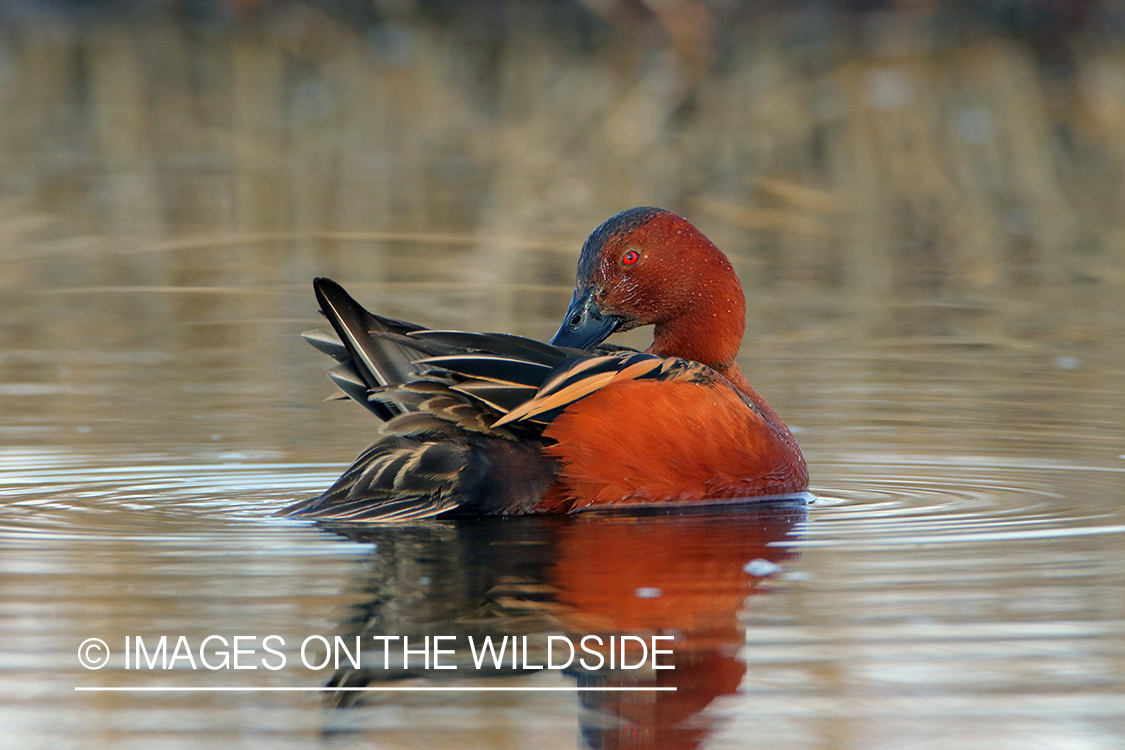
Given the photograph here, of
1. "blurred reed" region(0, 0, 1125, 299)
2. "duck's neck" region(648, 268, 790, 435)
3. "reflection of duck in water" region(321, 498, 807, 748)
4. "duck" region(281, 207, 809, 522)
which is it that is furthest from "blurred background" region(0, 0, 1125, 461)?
"reflection of duck in water" region(321, 498, 807, 748)

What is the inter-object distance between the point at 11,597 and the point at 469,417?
1.56 m

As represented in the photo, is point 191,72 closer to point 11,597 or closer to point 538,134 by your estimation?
point 538,134

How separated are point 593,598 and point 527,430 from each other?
1153mm

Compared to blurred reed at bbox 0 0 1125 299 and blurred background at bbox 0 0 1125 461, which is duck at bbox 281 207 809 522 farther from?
blurred reed at bbox 0 0 1125 299

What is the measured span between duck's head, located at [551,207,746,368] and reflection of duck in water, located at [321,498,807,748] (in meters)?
0.81

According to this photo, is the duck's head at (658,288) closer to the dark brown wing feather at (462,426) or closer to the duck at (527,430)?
the duck at (527,430)

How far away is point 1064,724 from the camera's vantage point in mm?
3641

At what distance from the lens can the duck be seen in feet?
18.2

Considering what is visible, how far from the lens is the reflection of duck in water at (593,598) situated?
379 cm

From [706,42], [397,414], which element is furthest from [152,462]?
[706,42]

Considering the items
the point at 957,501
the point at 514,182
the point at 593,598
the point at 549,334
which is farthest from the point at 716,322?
A: the point at 514,182

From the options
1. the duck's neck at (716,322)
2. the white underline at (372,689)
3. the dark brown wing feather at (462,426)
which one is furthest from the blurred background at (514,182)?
the white underline at (372,689)

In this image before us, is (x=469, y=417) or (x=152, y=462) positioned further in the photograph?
(x=152, y=462)

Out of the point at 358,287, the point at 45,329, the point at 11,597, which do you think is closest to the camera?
the point at 11,597
